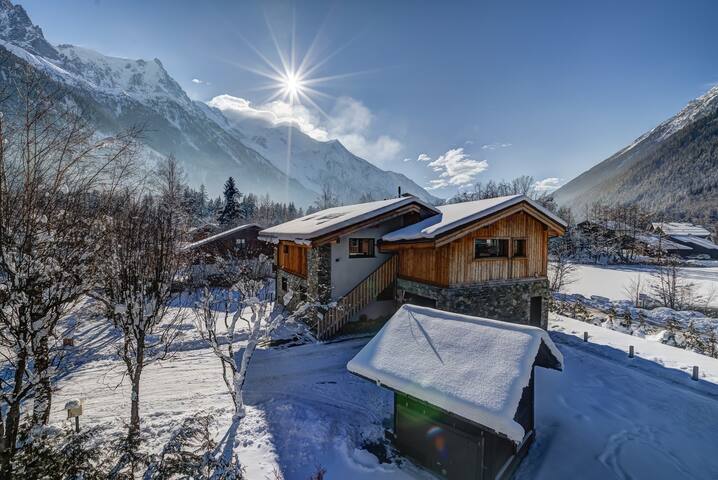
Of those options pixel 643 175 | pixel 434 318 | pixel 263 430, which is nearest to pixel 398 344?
pixel 434 318

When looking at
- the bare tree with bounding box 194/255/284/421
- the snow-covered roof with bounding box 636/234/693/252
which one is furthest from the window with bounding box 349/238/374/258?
the snow-covered roof with bounding box 636/234/693/252

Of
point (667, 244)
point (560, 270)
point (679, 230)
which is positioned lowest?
point (560, 270)

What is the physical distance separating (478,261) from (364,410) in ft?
23.8

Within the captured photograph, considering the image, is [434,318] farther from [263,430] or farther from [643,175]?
[643,175]

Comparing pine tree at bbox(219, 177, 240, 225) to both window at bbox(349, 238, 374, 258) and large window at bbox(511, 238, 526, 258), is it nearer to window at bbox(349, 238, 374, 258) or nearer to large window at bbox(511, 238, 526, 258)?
window at bbox(349, 238, 374, 258)

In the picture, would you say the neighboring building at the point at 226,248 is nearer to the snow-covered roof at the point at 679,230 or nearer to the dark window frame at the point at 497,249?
the dark window frame at the point at 497,249

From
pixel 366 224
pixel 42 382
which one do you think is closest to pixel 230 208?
pixel 366 224

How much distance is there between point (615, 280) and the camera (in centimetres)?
3050

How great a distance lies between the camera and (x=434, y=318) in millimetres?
7273

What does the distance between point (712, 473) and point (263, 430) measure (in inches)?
350

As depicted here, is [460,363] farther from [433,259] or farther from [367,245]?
[367,245]

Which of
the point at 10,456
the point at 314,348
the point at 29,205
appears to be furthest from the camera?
the point at 314,348

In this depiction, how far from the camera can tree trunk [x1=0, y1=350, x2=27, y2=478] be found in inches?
171

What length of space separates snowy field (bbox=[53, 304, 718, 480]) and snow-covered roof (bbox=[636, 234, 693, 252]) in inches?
1564
